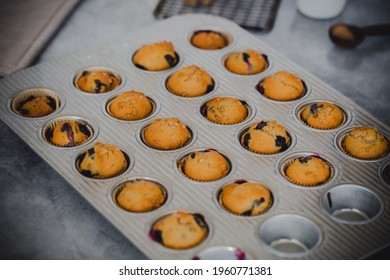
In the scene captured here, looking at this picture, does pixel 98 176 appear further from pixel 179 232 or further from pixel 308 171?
pixel 308 171

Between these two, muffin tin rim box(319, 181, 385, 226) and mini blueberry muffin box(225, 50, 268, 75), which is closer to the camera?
muffin tin rim box(319, 181, 385, 226)

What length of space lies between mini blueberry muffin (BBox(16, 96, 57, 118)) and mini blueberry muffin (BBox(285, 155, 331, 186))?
970 millimetres

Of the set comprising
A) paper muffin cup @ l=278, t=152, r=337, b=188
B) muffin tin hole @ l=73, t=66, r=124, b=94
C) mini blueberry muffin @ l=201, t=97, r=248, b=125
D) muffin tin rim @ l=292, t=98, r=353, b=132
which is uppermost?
muffin tin rim @ l=292, t=98, r=353, b=132

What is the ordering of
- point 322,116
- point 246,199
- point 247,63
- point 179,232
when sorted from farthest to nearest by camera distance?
1. point 247,63
2. point 322,116
3. point 246,199
4. point 179,232

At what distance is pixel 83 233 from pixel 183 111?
0.62m

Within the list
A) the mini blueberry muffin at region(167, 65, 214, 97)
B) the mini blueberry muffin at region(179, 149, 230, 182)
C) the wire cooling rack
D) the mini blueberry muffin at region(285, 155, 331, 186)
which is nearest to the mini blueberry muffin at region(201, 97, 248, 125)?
the mini blueberry muffin at region(167, 65, 214, 97)

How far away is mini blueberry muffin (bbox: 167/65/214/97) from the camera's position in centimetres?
234

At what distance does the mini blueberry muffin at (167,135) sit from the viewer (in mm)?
2088

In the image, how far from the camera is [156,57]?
2.49 metres

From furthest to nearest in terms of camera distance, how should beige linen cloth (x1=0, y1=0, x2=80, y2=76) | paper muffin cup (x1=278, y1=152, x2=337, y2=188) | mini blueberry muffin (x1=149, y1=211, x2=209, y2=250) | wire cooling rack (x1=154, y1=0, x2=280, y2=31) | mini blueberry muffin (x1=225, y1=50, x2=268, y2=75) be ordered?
wire cooling rack (x1=154, y1=0, x2=280, y2=31) < beige linen cloth (x1=0, y1=0, x2=80, y2=76) < mini blueberry muffin (x1=225, y1=50, x2=268, y2=75) < paper muffin cup (x1=278, y1=152, x2=337, y2=188) < mini blueberry muffin (x1=149, y1=211, x2=209, y2=250)

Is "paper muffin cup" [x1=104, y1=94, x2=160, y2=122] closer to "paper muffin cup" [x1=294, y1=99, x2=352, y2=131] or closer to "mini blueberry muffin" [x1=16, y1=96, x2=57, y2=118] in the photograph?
"mini blueberry muffin" [x1=16, y1=96, x2=57, y2=118]

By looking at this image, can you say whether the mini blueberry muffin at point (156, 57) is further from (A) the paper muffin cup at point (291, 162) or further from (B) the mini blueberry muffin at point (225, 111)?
(A) the paper muffin cup at point (291, 162)

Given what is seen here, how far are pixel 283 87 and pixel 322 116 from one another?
0.22 metres

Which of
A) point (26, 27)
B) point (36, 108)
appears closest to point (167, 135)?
point (36, 108)
